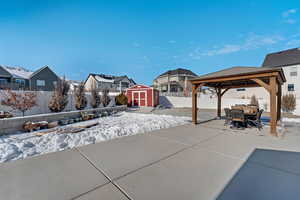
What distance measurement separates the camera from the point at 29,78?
20.5m

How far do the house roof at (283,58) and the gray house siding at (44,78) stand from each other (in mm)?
35970

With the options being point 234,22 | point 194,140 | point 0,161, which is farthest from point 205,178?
point 234,22

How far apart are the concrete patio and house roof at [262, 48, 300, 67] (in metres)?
21.2

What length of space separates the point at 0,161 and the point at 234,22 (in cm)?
1681

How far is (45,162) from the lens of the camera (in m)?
3.02

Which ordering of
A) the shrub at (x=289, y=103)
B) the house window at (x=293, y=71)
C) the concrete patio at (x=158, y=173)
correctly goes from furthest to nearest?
the house window at (x=293, y=71), the shrub at (x=289, y=103), the concrete patio at (x=158, y=173)

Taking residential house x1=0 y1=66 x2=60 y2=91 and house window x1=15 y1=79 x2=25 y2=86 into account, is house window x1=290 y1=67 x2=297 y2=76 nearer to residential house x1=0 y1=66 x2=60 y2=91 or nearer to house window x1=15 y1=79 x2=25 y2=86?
residential house x1=0 y1=66 x2=60 y2=91

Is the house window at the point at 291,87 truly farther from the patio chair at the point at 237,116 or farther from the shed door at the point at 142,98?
the shed door at the point at 142,98

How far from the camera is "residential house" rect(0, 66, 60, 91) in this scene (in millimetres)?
18406

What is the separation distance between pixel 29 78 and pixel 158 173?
87.9 ft

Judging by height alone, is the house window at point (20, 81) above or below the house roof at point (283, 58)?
below

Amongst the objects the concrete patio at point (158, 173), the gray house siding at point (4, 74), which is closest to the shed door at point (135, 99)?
the concrete patio at point (158, 173)

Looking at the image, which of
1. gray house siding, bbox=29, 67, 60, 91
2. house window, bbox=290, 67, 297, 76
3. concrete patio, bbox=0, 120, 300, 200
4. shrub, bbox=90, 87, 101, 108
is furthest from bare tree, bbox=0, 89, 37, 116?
house window, bbox=290, 67, 297, 76

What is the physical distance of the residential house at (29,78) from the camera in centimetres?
1841
